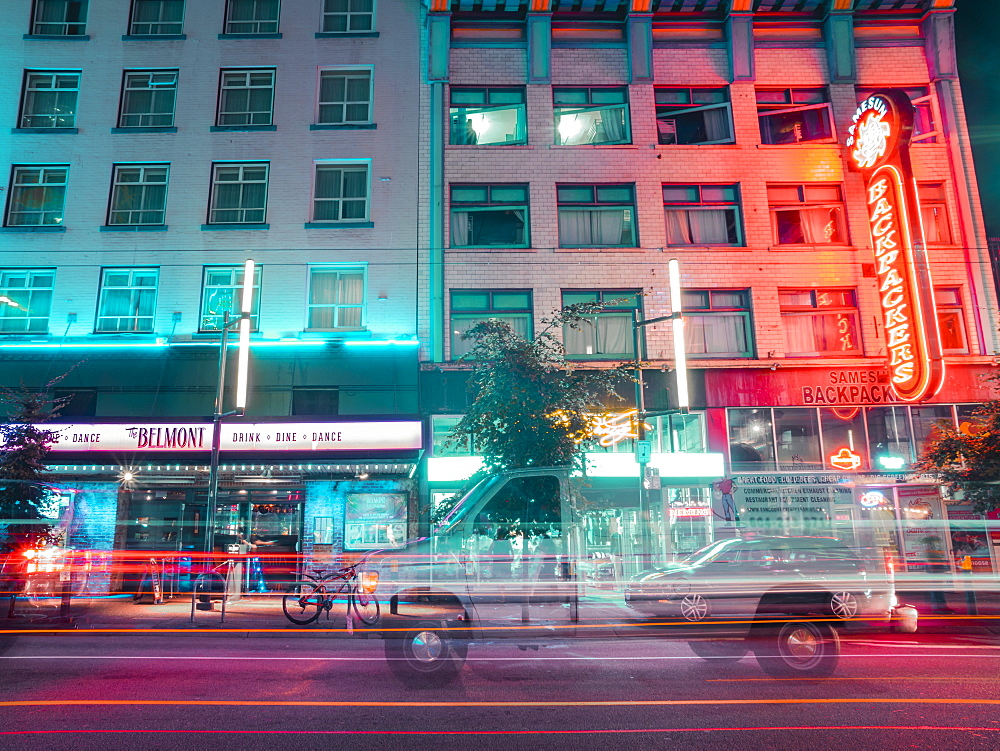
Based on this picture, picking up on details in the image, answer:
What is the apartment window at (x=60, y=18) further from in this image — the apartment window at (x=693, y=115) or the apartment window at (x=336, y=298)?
the apartment window at (x=693, y=115)

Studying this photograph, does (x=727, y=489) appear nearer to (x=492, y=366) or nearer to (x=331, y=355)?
(x=492, y=366)

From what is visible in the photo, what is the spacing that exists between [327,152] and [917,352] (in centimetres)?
1778

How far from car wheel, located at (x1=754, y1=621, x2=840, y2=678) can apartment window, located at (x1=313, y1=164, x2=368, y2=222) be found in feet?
54.4

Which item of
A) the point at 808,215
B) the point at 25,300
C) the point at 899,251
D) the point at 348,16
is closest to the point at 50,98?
the point at 25,300

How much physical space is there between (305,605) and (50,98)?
1861cm

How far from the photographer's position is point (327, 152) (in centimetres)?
2112

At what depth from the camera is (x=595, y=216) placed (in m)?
21.1

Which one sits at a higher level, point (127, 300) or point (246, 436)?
point (127, 300)

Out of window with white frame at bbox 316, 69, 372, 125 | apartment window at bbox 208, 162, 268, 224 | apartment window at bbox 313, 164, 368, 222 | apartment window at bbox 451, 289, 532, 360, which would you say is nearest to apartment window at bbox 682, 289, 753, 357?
apartment window at bbox 451, 289, 532, 360

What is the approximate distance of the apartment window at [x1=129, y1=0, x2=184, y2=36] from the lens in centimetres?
2200

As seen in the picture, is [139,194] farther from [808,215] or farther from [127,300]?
[808,215]

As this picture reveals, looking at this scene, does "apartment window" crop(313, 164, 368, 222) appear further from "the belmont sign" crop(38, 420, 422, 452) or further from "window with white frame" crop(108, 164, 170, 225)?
"the belmont sign" crop(38, 420, 422, 452)

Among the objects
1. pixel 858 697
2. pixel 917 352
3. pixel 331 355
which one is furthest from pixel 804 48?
pixel 858 697

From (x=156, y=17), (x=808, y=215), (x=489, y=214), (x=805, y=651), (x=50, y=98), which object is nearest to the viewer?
(x=805, y=651)
